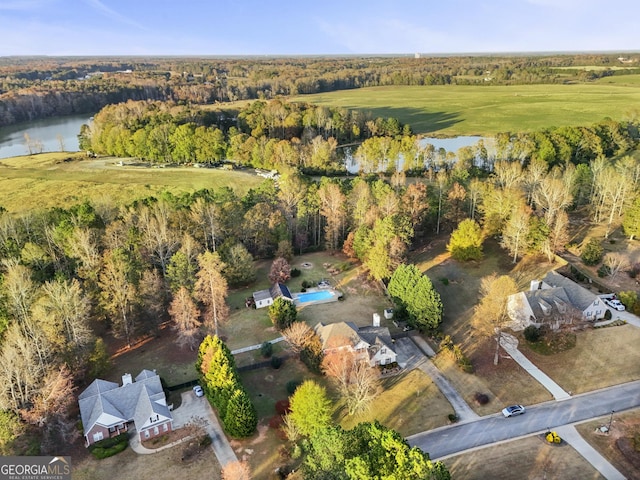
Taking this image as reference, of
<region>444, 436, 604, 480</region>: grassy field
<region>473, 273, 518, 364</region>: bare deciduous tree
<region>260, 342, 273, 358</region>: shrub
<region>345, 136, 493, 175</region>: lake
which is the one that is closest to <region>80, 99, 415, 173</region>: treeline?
<region>345, 136, 493, 175</region>: lake

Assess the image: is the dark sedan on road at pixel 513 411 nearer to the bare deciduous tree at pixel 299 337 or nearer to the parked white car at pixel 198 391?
the bare deciduous tree at pixel 299 337

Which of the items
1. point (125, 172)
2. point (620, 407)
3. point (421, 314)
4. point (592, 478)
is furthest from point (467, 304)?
point (125, 172)

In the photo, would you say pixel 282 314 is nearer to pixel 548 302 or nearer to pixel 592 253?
pixel 548 302

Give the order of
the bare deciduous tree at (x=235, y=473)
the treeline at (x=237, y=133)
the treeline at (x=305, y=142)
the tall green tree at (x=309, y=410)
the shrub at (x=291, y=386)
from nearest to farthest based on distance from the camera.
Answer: the bare deciduous tree at (x=235, y=473), the tall green tree at (x=309, y=410), the shrub at (x=291, y=386), the treeline at (x=305, y=142), the treeline at (x=237, y=133)

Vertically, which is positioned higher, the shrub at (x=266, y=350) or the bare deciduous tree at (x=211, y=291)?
the bare deciduous tree at (x=211, y=291)

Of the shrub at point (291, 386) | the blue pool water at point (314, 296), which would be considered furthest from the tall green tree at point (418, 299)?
the shrub at point (291, 386)

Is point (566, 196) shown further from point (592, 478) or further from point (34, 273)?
point (34, 273)

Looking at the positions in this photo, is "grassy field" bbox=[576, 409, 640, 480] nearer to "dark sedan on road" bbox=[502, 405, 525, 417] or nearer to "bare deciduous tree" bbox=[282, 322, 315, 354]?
"dark sedan on road" bbox=[502, 405, 525, 417]
